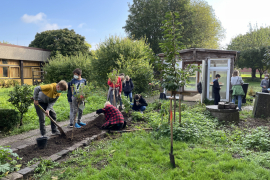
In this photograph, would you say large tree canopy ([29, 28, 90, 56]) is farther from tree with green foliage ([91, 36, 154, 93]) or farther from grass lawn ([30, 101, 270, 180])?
grass lawn ([30, 101, 270, 180])

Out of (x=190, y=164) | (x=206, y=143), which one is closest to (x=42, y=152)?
(x=190, y=164)

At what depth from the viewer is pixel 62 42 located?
93.5ft

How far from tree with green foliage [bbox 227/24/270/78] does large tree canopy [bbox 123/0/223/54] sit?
7445 mm

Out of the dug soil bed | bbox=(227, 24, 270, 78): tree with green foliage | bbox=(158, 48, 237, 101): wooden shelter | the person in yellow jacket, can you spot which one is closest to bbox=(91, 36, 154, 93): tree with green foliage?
bbox=(158, 48, 237, 101): wooden shelter

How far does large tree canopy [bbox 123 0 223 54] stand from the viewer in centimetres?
2591

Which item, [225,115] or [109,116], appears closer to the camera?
[109,116]

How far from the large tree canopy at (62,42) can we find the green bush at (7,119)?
918 inches

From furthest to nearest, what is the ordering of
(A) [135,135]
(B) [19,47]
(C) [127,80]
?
(B) [19,47]
(C) [127,80]
(A) [135,135]

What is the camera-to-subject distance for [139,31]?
2655cm

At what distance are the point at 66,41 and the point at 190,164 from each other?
29.0 m

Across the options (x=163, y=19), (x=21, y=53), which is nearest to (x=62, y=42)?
(x=21, y=53)

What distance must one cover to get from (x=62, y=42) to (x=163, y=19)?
51.5ft

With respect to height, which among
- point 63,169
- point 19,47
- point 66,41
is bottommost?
point 63,169

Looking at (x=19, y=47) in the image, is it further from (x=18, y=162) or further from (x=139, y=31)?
(x=18, y=162)
